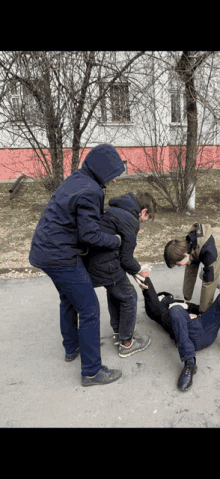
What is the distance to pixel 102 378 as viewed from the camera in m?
2.61

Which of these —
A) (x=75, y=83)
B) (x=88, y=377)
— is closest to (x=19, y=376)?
(x=88, y=377)

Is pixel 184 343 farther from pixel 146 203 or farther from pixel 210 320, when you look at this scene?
pixel 146 203

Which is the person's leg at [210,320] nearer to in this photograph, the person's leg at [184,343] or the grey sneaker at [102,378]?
the person's leg at [184,343]

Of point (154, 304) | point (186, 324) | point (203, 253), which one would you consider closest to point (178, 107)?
point (203, 253)

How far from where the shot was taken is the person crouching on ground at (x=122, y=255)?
2566 millimetres

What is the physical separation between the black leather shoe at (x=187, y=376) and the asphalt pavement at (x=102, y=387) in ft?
0.15

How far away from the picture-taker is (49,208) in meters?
2.32

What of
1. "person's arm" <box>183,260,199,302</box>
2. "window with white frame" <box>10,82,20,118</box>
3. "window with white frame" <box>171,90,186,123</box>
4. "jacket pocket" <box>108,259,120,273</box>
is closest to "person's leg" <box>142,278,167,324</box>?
"person's arm" <box>183,260,199,302</box>

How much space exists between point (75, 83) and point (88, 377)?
5.10 meters

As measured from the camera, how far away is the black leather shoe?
2494 mm

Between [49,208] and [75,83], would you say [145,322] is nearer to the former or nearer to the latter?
[49,208]

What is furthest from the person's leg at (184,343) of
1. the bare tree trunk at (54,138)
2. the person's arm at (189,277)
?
the bare tree trunk at (54,138)

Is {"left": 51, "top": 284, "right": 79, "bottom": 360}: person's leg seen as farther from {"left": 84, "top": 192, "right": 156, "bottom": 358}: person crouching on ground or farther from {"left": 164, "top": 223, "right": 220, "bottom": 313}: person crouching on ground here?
{"left": 164, "top": 223, "right": 220, "bottom": 313}: person crouching on ground

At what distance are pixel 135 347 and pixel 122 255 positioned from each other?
0.90 metres
